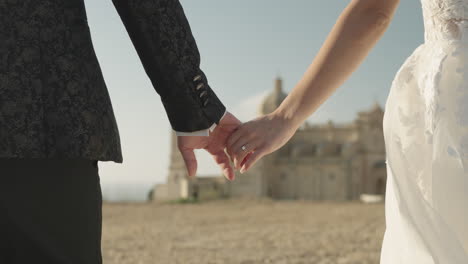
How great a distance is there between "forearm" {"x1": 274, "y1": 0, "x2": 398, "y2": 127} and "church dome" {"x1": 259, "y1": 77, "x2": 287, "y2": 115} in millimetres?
47046

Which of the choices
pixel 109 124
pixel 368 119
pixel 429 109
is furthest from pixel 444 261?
pixel 368 119

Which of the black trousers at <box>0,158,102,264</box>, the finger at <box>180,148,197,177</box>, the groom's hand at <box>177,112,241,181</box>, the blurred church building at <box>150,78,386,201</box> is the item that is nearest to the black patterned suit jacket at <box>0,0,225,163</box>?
the black trousers at <box>0,158,102,264</box>

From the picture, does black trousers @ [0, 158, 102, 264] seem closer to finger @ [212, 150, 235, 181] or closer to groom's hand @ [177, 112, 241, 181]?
groom's hand @ [177, 112, 241, 181]

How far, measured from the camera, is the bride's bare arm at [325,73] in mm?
1976

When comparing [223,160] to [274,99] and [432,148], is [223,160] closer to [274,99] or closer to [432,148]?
[432,148]

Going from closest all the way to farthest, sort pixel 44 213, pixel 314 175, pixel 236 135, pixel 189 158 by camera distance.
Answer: pixel 44 213
pixel 189 158
pixel 236 135
pixel 314 175

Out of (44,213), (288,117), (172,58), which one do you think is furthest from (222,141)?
(44,213)

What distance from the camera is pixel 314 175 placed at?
147 feet

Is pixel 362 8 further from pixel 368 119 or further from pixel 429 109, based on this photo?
pixel 368 119

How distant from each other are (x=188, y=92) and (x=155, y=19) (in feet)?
0.74

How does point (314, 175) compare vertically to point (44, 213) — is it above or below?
below

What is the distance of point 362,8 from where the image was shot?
1.97 m

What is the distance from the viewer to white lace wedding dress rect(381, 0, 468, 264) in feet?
4.83

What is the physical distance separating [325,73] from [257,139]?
1.23ft
